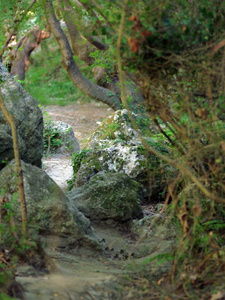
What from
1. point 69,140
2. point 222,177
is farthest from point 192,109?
point 69,140

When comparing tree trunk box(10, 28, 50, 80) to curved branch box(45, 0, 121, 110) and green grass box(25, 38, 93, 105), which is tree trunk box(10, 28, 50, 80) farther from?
curved branch box(45, 0, 121, 110)

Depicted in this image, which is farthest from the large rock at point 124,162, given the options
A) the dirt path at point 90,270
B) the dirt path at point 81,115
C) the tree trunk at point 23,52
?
the tree trunk at point 23,52

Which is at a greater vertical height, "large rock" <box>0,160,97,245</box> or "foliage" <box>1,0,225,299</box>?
"foliage" <box>1,0,225,299</box>

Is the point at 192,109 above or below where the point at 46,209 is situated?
above

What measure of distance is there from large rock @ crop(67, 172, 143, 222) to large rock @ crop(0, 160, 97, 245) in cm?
111

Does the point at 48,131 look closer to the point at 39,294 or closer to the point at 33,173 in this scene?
the point at 33,173

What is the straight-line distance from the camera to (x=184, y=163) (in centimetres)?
367

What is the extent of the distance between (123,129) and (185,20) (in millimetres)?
5768

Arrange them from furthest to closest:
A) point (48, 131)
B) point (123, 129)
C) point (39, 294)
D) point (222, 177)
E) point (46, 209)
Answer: point (48, 131), point (123, 129), point (46, 209), point (222, 177), point (39, 294)

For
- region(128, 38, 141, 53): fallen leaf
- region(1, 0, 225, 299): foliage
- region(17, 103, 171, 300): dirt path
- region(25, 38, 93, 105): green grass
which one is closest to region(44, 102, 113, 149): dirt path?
region(25, 38, 93, 105): green grass

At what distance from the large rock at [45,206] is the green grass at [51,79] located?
1371 cm

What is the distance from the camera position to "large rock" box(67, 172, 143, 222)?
240 inches

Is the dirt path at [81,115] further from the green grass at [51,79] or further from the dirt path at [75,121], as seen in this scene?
the green grass at [51,79]

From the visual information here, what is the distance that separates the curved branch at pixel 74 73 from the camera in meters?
12.3
